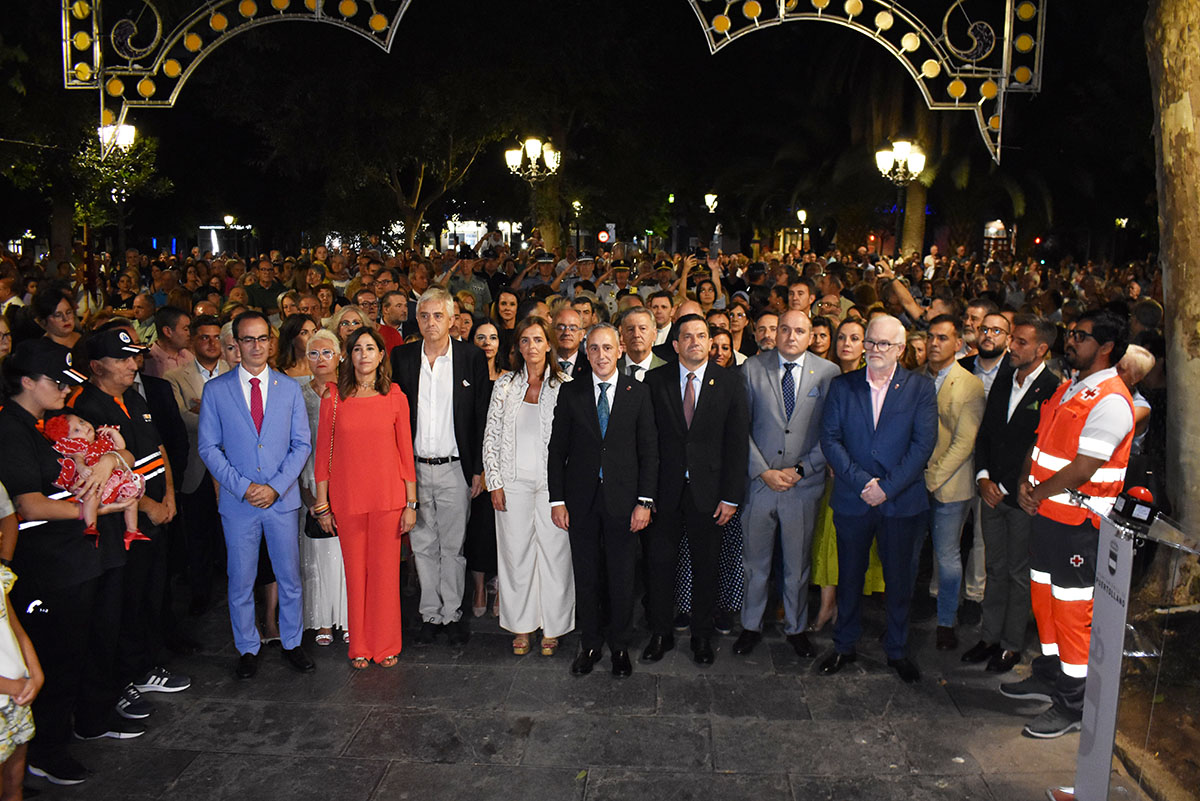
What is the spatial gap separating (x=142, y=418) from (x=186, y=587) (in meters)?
2.39

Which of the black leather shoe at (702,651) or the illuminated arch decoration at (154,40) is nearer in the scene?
the black leather shoe at (702,651)

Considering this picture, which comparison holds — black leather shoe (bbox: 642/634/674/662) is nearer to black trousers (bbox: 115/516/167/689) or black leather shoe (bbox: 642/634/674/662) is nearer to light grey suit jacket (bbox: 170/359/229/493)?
black trousers (bbox: 115/516/167/689)

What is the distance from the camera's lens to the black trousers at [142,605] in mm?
5273

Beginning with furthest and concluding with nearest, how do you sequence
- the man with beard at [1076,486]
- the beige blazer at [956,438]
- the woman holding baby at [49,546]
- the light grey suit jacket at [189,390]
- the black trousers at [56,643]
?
the light grey suit jacket at [189,390] < the beige blazer at [956,438] < the man with beard at [1076,486] < the black trousers at [56,643] < the woman holding baby at [49,546]

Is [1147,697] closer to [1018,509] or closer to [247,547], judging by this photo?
[1018,509]

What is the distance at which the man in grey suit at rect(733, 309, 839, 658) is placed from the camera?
593 centimetres

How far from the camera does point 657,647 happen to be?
5875 mm

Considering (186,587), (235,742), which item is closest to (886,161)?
(186,587)

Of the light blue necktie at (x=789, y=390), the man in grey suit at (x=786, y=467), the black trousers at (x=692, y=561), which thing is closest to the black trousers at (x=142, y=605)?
the black trousers at (x=692, y=561)

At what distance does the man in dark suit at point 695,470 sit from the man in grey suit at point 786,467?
0.88 feet

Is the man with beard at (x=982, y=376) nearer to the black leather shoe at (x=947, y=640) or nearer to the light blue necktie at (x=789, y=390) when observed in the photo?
the black leather shoe at (x=947, y=640)

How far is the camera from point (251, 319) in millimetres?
5555

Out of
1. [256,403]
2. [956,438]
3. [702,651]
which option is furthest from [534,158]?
[702,651]

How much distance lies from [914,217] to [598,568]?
65.7 ft
